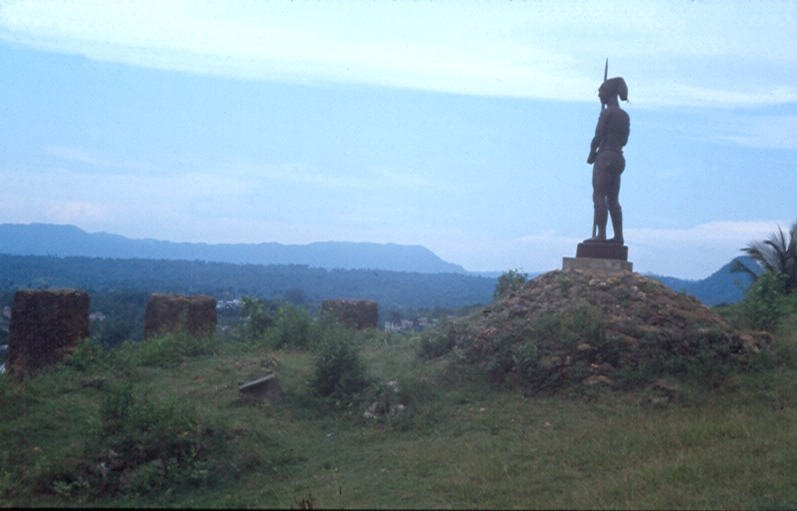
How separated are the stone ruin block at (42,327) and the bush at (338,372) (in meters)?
3.34

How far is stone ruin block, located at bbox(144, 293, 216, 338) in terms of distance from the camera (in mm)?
12805

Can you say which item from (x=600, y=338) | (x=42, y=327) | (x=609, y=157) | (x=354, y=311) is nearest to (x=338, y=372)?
(x=600, y=338)

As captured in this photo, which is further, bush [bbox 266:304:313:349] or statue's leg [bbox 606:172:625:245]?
bush [bbox 266:304:313:349]

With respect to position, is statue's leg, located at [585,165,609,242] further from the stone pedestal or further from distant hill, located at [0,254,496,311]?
distant hill, located at [0,254,496,311]

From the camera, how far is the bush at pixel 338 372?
932 cm

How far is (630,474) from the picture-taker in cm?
613

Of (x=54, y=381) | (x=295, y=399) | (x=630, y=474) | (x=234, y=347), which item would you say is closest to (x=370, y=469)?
(x=630, y=474)

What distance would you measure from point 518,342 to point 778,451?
349 centimetres

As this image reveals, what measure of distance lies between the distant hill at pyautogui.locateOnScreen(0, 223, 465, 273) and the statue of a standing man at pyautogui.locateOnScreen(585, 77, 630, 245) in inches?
1027

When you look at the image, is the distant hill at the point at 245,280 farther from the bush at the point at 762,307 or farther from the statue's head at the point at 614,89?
the bush at the point at 762,307

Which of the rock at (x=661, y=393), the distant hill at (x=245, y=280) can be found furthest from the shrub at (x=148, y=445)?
the distant hill at (x=245, y=280)

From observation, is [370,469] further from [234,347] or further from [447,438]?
[234,347]

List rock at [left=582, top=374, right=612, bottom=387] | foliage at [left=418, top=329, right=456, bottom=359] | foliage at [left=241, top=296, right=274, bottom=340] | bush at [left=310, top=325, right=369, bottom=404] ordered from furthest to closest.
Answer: foliage at [left=241, top=296, right=274, bottom=340]
foliage at [left=418, top=329, right=456, bottom=359]
bush at [left=310, top=325, right=369, bottom=404]
rock at [left=582, top=374, right=612, bottom=387]

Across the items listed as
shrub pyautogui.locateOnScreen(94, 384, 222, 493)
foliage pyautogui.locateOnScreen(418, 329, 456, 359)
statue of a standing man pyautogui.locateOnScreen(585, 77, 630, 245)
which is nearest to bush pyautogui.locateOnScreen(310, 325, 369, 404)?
foliage pyautogui.locateOnScreen(418, 329, 456, 359)
